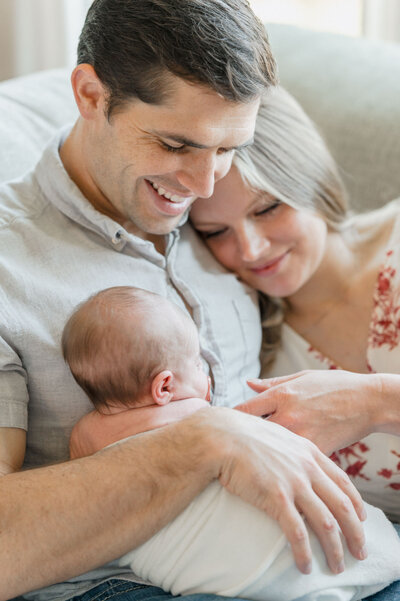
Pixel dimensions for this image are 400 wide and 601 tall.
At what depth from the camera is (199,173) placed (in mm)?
1438

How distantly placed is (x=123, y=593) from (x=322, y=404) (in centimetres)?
48

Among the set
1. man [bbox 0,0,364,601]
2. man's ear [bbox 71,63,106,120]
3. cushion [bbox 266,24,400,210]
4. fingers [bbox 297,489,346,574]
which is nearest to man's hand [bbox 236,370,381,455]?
man [bbox 0,0,364,601]

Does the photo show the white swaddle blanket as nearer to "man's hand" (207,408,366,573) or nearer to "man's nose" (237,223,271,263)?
"man's hand" (207,408,366,573)

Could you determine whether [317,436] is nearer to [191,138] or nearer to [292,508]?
[292,508]

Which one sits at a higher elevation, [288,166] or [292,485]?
[288,166]

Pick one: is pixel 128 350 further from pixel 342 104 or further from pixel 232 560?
pixel 342 104

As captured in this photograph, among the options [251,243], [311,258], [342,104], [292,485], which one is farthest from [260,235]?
[292,485]

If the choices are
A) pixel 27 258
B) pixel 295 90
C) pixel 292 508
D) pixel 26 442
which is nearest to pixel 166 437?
pixel 292 508

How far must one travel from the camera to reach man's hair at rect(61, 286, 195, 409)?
4.30 ft

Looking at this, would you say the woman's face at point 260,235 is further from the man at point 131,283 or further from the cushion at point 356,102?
the cushion at point 356,102

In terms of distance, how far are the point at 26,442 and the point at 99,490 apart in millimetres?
291

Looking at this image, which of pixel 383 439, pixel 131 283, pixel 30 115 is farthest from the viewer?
pixel 30 115

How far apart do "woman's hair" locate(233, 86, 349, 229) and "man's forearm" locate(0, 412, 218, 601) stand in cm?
66

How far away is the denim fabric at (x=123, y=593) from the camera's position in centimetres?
130
